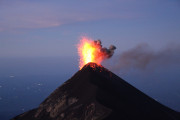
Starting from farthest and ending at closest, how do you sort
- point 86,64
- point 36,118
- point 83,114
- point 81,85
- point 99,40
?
point 99,40 → point 86,64 → point 81,85 → point 36,118 → point 83,114

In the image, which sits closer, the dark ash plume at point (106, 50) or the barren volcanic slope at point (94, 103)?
the barren volcanic slope at point (94, 103)

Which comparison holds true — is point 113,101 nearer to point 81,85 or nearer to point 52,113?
point 81,85

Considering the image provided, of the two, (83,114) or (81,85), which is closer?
(83,114)

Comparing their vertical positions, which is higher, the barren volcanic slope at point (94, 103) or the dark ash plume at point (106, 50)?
the dark ash plume at point (106, 50)

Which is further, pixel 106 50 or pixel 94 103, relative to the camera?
pixel 106 50

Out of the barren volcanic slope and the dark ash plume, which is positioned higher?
the dark ash plume

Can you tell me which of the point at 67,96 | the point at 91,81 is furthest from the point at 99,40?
the point at 67,96

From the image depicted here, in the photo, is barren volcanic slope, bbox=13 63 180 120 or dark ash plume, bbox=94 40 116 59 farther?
dark ash plume, bbox=94 40 116 59

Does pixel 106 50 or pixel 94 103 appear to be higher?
pixel 106 50
